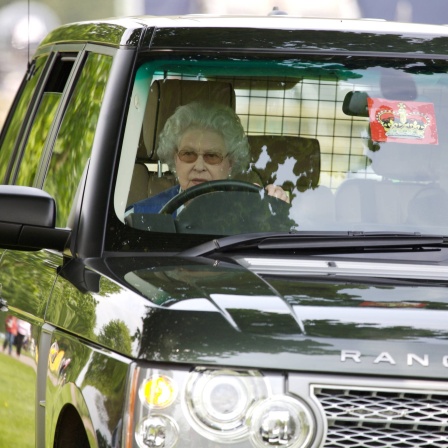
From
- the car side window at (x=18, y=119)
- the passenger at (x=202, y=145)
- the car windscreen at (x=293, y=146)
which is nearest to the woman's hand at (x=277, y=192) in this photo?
the car windscreen at (x=293, y=146)

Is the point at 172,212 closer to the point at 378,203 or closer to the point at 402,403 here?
the point at 378,203

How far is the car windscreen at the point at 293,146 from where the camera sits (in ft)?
15.3

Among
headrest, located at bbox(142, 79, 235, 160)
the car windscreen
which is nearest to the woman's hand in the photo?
the car windscreen

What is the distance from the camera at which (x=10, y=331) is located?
4824 millimetres

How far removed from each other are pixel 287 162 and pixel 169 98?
1.48ft

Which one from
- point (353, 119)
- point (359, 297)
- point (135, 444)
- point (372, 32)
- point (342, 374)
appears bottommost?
point (135, 444)

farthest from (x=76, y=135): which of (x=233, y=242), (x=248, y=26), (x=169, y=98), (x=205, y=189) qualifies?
(x=233, y=242)

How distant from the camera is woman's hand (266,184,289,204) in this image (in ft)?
15.4

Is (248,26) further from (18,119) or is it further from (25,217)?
(18,119)

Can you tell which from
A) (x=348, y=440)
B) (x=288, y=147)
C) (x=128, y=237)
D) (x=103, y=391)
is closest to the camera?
(x=348, y=440)

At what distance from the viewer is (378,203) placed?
4.72 m

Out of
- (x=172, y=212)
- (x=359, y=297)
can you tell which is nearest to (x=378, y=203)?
(x=172, y=212)

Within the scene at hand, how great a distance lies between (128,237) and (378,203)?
2.72 ft

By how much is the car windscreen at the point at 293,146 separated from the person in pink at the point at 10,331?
575 millimetres
